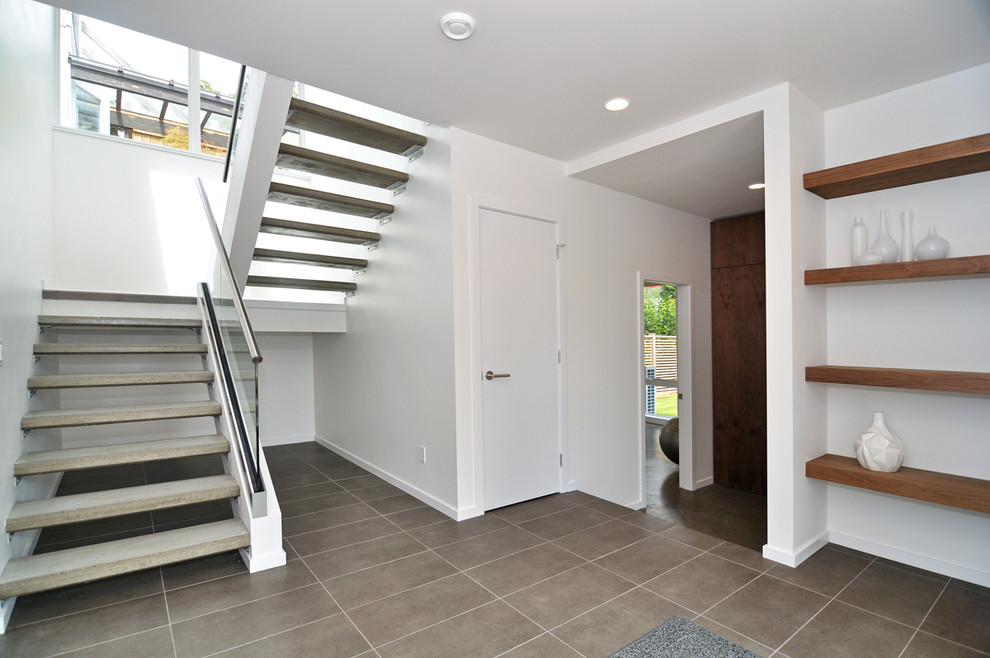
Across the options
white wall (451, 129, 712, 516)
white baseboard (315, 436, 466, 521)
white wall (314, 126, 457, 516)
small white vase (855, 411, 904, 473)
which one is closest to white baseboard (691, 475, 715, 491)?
white wall (451, 129, 712, 516)

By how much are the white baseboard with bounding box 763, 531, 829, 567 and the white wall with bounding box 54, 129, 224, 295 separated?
5.29 meters

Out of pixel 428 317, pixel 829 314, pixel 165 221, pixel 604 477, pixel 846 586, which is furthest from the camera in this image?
pixel 165 221

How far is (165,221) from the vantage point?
5.79 metres

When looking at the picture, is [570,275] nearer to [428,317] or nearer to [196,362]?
[428,317]

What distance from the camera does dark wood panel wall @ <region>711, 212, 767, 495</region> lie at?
5047mm

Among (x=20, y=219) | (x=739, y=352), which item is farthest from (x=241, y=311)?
(x=739, y=352)

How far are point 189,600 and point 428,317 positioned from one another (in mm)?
2137

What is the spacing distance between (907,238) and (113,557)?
4.48 metres

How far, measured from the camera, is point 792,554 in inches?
107

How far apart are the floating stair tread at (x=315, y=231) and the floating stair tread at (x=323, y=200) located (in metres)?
0.15

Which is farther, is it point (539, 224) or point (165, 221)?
point (165, 221)

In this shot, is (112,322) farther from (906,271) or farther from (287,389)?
(906,271)

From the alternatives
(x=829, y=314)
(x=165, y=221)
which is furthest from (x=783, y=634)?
(x=165, y=221)

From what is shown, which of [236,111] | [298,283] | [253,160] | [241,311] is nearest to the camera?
[241,311]
